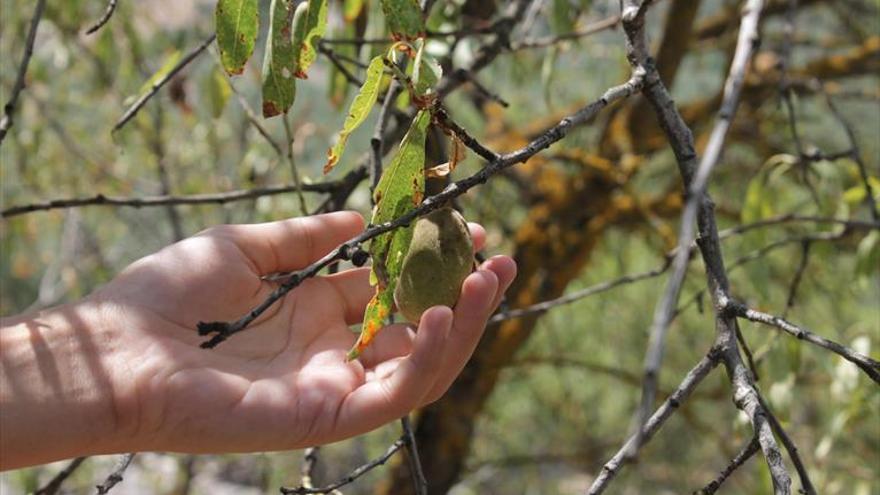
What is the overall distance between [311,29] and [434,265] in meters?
0.26

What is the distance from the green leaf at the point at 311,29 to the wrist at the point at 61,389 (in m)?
0.38

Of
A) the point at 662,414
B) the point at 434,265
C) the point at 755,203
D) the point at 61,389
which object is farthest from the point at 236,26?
the point at 755,203

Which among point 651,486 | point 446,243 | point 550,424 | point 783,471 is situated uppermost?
point 550,424

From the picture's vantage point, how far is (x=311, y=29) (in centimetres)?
89

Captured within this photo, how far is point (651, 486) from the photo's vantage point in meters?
4.31

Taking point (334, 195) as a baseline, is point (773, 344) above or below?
below

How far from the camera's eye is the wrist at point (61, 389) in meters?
1.00

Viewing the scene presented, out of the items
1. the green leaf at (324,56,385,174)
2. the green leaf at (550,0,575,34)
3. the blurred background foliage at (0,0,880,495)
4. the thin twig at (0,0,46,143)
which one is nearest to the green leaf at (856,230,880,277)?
the blurred background foliage at (0,0,880,495)

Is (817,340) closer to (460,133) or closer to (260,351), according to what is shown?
(460,133)

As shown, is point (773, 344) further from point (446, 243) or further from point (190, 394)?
point (190, 394)

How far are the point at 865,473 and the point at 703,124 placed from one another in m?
0.96

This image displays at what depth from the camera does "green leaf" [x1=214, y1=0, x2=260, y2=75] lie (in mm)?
922

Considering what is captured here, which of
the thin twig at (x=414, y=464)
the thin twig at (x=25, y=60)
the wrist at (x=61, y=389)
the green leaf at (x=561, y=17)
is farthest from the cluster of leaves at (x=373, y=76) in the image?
the green leaf at (x=561, y=17)

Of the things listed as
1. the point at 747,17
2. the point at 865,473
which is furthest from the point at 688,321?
the point at 747,17
